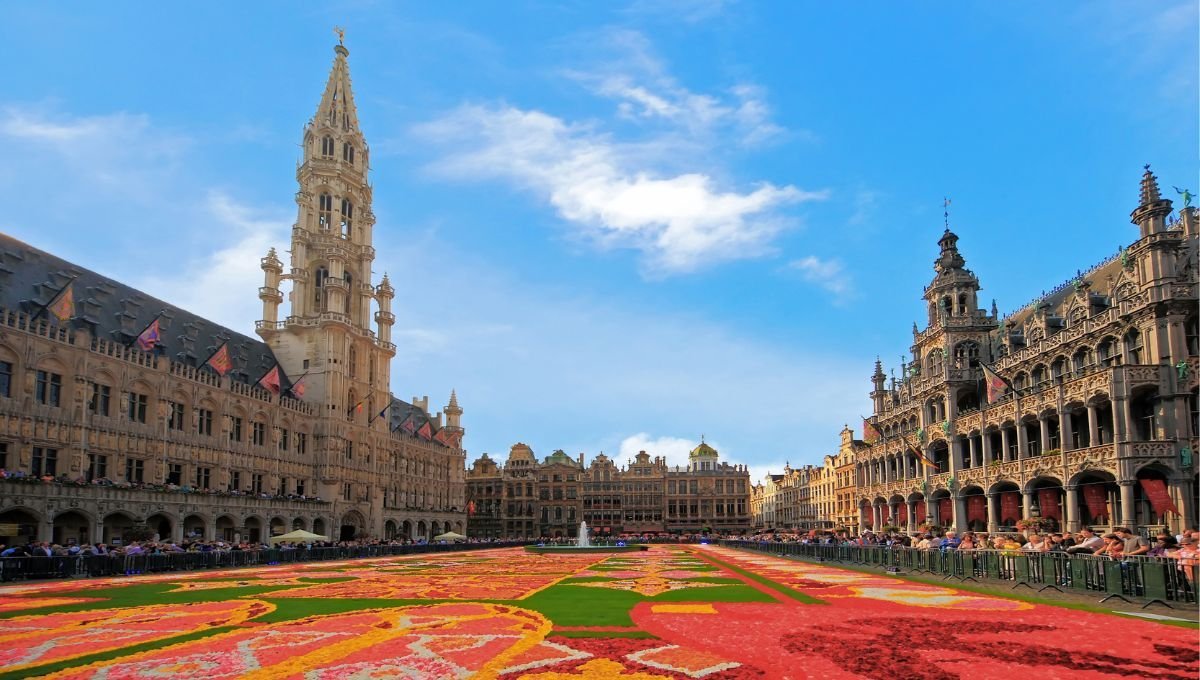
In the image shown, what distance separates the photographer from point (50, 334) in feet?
153

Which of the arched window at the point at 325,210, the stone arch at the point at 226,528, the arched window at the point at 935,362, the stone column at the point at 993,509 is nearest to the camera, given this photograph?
the stone column at the point at 993,509

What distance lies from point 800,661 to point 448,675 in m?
4.47

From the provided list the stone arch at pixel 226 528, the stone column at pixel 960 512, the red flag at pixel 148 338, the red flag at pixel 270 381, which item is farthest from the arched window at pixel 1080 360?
the red flag at pixel 270 381

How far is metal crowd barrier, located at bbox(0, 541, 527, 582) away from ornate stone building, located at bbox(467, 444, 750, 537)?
82105 millimetres

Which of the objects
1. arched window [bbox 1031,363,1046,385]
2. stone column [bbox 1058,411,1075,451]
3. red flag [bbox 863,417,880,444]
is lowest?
stone column [bbox 1058,411,1075,451]

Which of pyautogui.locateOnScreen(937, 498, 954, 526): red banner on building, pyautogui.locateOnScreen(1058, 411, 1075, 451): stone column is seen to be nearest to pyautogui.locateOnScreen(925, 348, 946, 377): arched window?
pyautogui.locateOnScreen(937, 498, 954, 526): red banner on building

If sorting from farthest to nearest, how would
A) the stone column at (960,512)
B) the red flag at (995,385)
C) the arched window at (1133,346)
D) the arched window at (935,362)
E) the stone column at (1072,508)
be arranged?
the arched window at (935,362)
the stone column at (960,512)
the red flag at (995,385)
the stone column at (1072,508)
the arched window at (1133,346)

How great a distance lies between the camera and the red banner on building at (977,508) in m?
51.5

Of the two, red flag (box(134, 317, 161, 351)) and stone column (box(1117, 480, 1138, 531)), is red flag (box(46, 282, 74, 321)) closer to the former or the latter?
red flag (box(134, 317, 161, 351))

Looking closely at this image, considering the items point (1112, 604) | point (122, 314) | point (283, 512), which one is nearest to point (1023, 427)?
point (1112, 604)

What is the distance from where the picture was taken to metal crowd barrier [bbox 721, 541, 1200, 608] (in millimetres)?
16375

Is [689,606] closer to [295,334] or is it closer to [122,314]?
[122,314]

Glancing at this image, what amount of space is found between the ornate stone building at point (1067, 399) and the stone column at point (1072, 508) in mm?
68

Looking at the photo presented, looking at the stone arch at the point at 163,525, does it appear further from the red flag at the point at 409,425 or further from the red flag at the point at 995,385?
the red flag at the point at 995,385
